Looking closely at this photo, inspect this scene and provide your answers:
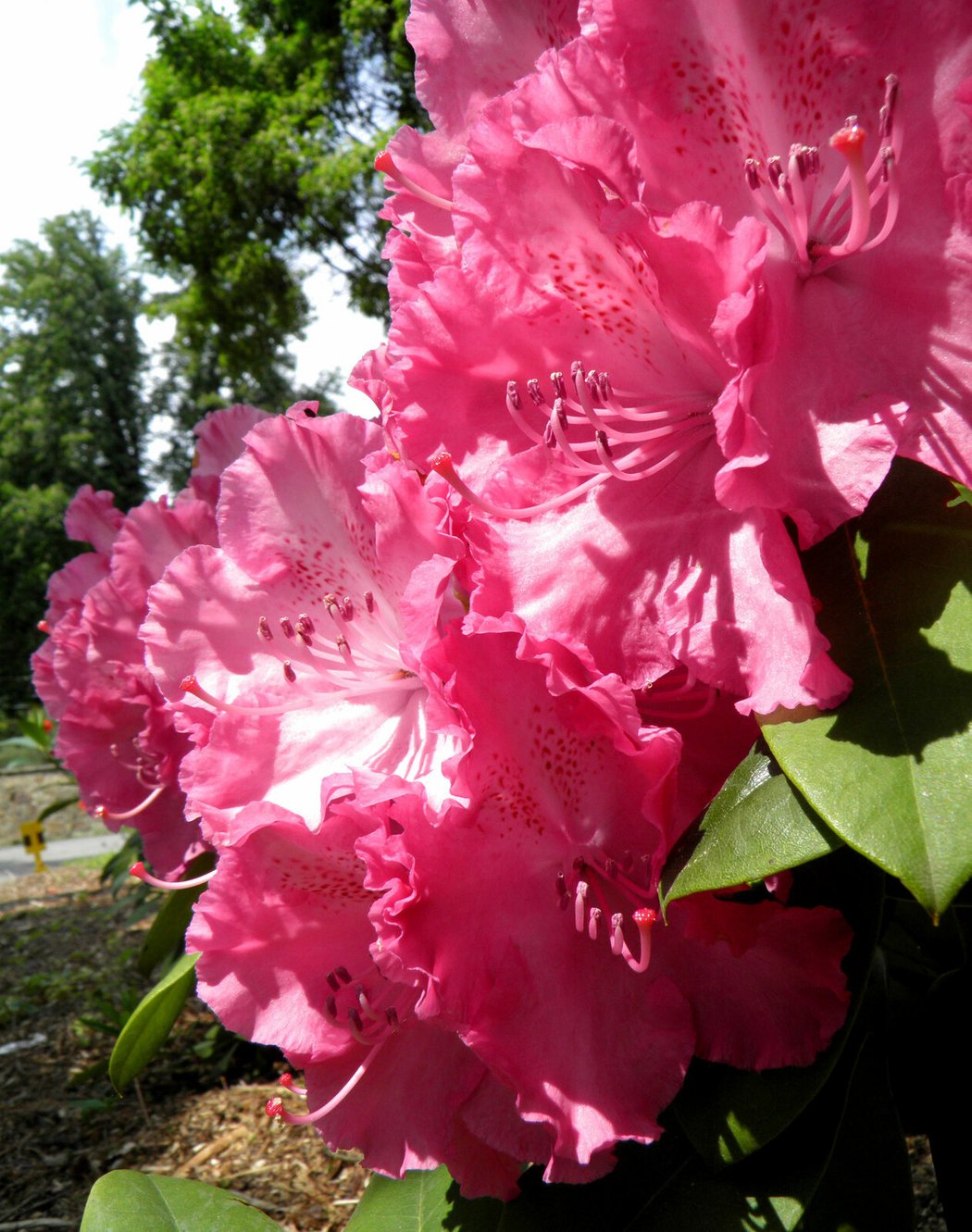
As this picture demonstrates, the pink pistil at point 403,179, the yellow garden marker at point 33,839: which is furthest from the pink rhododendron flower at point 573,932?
the yellow garden marker at point 33,839

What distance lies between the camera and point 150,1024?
93cm

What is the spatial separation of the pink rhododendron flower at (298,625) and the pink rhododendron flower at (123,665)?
42cm

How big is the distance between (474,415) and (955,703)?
0.25m

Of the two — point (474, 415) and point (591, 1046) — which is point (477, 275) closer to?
point (474, 415)

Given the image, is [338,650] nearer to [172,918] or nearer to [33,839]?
[172,918]

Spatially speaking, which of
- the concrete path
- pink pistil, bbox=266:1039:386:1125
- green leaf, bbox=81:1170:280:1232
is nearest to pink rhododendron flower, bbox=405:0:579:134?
pink pistil, bbox=266:1039:386:1125

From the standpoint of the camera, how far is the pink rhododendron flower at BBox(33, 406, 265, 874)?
3.80 ft

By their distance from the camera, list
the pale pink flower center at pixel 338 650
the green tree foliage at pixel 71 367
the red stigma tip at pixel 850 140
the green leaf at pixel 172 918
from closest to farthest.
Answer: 1. the red stigma tip at pixel 850 140
2. the pale pink flower center at pixel 338 650
3. the green leaf at pixel 172 918
4. the green tree foliage at pixel 71 367

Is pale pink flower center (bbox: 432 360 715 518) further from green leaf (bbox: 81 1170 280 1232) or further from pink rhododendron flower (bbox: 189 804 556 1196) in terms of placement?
green leaf (bbox: 81 1170 280 1232)

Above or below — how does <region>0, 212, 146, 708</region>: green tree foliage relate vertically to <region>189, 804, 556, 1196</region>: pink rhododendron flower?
above

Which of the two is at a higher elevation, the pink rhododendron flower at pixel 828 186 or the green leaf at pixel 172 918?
the pink rhododendron flower at pixel 828 186

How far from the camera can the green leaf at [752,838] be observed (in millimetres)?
438

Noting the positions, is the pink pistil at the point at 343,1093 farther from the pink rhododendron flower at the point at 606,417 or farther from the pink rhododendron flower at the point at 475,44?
the pink rhododendron flower at the point at 475,44

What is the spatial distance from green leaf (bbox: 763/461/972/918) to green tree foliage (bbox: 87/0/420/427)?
9172 millimetres
